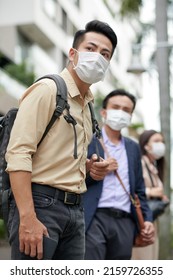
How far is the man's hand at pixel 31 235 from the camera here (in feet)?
9.26

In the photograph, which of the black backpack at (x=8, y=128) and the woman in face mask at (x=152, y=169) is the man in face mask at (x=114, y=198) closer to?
the woman in face mask at (x=152, y=169)

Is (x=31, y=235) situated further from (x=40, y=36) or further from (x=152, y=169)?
(x=40, y=36)

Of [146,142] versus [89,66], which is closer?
[89,66]

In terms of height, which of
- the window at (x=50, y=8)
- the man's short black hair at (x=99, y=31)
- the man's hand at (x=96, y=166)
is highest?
the window at (x=50, y=8)

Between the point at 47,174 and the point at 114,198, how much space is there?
1700 millimetres

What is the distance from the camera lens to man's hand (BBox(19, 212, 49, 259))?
2822mm

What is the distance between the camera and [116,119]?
4965 millimetres

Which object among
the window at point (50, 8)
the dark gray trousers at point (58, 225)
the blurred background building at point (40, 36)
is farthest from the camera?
the window at point (50, 8)

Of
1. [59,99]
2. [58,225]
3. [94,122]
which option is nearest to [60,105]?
[59,99]

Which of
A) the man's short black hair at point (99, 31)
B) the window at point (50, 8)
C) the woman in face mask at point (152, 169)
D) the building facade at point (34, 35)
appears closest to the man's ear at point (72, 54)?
the man's short black hair at point (99, 31)

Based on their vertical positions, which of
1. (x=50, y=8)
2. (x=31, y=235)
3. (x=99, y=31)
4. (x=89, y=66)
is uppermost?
(x=50, y=8)

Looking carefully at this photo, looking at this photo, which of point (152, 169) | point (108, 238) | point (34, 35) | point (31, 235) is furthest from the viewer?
point (34, 35)

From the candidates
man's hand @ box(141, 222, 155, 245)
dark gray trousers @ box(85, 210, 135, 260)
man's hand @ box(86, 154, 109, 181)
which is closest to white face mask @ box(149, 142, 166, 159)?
man's hand @ box(141, 222, 155, 245)

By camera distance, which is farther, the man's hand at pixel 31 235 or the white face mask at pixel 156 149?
the white face mask at pixel 156 149
